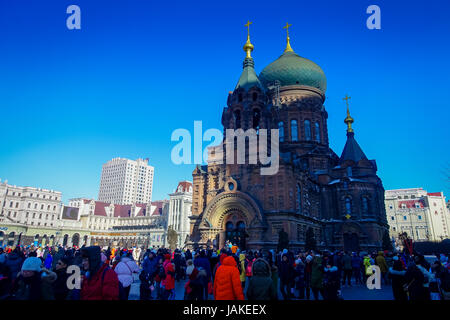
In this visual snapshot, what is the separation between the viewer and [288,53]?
45.8m

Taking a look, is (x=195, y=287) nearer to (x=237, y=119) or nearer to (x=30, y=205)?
(x=237, y=119)

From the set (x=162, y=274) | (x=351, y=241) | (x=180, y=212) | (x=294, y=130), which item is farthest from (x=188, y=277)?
(x=180, y=212)

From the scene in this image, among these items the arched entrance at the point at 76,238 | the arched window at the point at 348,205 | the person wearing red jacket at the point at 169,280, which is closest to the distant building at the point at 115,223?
the arched entrance at the point at 76,238

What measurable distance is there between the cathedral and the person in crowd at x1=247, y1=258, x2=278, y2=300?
816 inches

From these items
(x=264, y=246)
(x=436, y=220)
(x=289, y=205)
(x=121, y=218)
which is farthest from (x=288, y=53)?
(x=121, y=218)

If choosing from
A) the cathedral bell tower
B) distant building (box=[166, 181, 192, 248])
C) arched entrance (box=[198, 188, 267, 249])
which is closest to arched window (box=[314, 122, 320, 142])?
the cathedral bell tower

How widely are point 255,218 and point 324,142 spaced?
20.3 m

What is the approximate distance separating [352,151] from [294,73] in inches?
538

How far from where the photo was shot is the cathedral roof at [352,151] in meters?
41.3

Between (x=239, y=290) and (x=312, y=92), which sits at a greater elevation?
(x=312, y=92)

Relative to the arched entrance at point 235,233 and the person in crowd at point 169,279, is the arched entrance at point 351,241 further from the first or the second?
the person in crowd at point 169,279

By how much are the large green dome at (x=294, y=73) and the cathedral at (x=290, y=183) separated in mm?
141

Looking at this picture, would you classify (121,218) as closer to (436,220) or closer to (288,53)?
(288,53)
